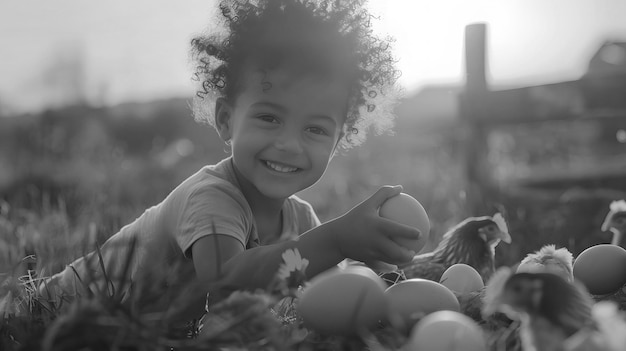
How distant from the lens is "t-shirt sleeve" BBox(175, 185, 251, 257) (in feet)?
6.87

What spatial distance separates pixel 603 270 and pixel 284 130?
1134 millimetres

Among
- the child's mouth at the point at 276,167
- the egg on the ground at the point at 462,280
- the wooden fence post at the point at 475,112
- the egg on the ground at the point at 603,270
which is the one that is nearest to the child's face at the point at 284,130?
the child's mouth at the point at 276,167

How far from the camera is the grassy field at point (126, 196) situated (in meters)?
1.51

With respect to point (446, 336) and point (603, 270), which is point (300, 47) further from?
point (446, 336)

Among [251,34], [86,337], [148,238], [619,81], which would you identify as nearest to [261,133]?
[251,34]

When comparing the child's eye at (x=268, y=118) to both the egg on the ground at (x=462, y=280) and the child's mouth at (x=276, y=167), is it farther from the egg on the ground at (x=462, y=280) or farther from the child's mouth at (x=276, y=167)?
the egg on the ground at (x=462, y=280)

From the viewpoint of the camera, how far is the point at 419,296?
165 centimetres

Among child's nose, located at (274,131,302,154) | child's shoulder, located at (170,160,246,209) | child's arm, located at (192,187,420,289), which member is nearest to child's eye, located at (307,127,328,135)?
child's nose, located at (274,131,302,154)

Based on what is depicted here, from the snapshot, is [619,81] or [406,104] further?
[406,104]

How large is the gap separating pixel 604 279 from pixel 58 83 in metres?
12.4

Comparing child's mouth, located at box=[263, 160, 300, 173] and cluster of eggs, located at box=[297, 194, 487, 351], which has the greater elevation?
child's mouth, located at box=[263, 160, 300, 173]

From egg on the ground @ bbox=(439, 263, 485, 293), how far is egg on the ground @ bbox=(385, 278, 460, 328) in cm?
46

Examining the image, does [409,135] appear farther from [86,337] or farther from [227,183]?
Result: [86,337]

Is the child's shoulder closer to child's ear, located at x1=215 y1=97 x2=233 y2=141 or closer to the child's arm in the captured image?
child's ear, located at x1=215 y1=97 x2=233 y2=141
